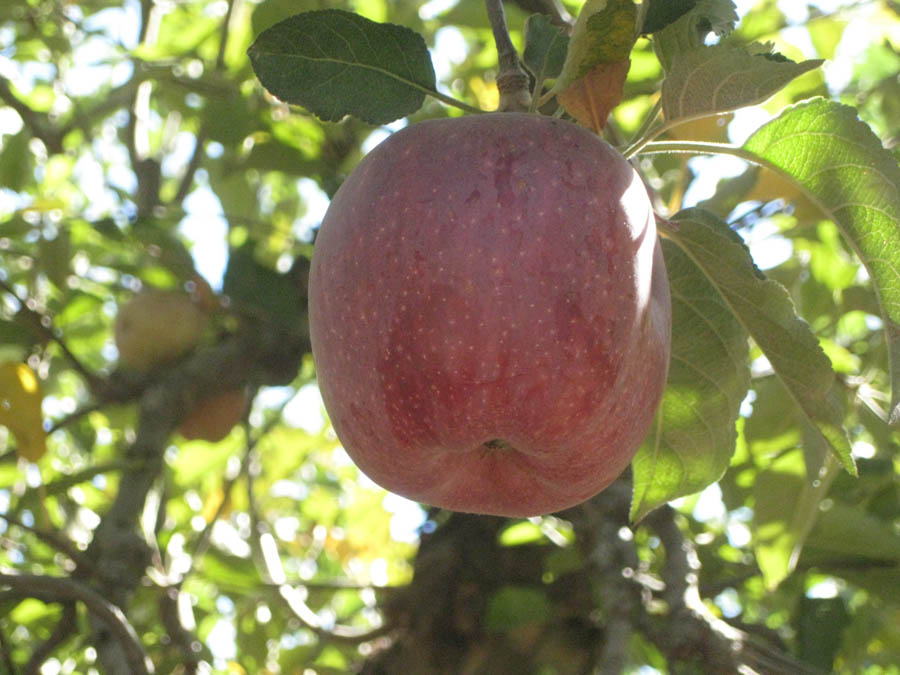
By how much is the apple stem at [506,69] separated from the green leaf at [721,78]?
0.50ft

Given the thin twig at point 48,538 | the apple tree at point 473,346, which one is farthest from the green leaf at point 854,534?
the thin twig at point 48,538

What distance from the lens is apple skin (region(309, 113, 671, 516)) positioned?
0.88 metres

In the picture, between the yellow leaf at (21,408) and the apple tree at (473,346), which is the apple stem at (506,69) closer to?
the apple tree at (473,346)

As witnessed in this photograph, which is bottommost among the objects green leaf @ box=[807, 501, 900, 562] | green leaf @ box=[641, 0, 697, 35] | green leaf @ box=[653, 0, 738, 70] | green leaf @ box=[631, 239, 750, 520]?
green leaf @ box=[807, 501, 900, 562]

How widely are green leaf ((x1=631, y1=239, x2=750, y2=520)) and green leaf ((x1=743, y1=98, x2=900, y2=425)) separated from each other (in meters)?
0.18

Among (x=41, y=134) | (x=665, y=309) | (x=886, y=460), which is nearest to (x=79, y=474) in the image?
(x=41, y=134)

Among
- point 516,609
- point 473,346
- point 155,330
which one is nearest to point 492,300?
point 473,346

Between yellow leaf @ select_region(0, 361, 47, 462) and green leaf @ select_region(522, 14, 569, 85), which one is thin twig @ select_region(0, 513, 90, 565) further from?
green leaf @ select_region(522, 14, 569, 85)

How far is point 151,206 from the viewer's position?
2533 mm

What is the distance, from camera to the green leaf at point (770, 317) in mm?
1045

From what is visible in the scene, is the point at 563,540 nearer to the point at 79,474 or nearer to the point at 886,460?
the point at 886,460

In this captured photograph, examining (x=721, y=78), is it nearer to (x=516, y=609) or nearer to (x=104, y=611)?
(x=104, y=611)

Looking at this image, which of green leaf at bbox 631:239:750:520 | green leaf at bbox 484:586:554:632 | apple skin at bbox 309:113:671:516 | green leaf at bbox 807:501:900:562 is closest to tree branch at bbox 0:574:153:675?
apple skin at bbox 309:113:671:516

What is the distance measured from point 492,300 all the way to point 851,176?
0.40 m
